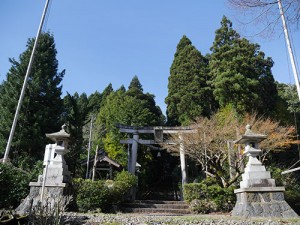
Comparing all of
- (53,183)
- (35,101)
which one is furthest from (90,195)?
(35,101)

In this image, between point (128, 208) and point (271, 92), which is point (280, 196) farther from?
point (271, 92)

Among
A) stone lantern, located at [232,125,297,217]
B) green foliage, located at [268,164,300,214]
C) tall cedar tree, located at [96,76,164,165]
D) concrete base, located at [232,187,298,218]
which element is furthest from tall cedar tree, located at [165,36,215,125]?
concrete base, located at [232,187,298,218]

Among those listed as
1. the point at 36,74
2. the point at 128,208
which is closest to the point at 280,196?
the point at 128,208

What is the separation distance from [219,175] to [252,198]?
13.5 ft

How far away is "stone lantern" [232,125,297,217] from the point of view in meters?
6.62

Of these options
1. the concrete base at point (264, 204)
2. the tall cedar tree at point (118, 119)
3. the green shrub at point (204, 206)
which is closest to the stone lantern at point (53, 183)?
the concrete base at point (264, 204)

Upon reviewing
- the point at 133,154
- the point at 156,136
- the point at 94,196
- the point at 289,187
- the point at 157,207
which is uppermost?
the point at 156,136

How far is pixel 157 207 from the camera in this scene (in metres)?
10.7

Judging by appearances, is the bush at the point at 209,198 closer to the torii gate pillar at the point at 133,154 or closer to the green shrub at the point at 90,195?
the green shrub at the point at 90,195

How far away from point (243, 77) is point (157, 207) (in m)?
10.0

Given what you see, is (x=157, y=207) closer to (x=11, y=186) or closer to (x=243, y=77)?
(x=11, y=186)

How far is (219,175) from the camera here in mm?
10961

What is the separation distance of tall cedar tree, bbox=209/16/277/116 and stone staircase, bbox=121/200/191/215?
307 inches

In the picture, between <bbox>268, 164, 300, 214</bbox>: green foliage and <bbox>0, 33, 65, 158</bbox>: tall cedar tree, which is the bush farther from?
<bbox>0, 33, 65, 158</bbox>: tall cedar tree
